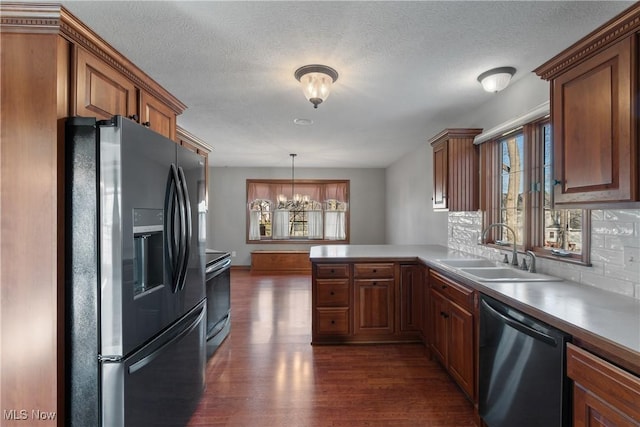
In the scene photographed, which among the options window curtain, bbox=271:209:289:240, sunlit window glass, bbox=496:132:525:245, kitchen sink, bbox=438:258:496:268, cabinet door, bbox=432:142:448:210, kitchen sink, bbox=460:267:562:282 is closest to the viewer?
kitchen sink, bbox=460:267:562:282

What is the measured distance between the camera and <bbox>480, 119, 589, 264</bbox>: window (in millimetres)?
2070

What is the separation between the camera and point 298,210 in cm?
745

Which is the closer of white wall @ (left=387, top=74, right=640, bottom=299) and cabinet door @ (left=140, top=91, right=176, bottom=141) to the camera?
white wall @ (left=387, top=74, right=640, bottom=299)

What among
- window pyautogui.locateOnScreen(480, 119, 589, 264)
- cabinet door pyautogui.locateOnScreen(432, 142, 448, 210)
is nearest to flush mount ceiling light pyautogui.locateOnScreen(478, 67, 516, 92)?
window pyautogui.locateOnScreen(480, 119, 589, 264)

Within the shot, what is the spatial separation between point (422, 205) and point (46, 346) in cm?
457

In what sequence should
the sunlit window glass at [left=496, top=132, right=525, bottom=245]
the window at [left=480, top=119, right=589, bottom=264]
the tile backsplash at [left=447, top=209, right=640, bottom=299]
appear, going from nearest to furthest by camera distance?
the tile backsplash at [left=447, top=209, right=640, bottom=299] → the window at [left=480, top=119, right=589, bottom=264] → the sunlit window glass at [left=496, top=132, right=525, bottom=245]

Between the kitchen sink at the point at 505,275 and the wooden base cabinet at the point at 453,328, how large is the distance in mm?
163

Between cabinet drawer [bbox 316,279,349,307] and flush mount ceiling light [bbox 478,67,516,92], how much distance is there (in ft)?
6.81

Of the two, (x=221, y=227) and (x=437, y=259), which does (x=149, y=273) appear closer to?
(x=437, y=259)

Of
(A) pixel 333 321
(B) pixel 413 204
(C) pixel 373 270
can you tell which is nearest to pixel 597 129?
(C) pixel 373 270

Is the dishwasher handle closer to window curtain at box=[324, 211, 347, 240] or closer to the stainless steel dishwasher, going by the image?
the stainless steel dishwasher

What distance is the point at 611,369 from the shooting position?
40.5 inches

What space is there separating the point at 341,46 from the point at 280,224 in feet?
18.8

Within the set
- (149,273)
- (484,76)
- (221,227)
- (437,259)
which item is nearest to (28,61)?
(149,273)
